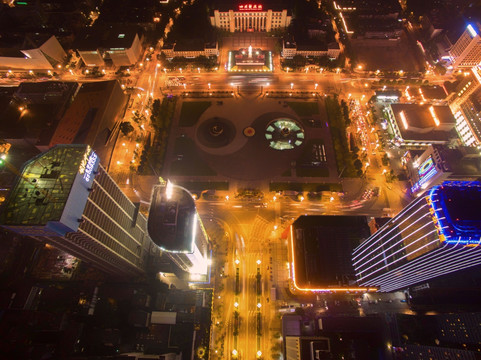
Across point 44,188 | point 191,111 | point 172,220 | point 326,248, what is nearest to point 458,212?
point 326,248

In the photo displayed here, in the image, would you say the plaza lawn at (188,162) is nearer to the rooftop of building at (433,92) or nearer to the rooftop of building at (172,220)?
the rooftop of building at (172,220)

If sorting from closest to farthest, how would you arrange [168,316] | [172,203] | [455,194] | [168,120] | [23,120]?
[455,194] < [172,203] < [168,316] < [23,120] < [168,120]

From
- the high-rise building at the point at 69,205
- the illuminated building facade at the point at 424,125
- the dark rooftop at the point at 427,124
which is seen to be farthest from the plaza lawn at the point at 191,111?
the dark rooftop at the point at 427,124

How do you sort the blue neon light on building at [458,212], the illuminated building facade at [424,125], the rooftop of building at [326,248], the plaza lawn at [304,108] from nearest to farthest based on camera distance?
1. the blue neon light on building at [458,212]
2. the rooftop of building at [326,248]
3. the illuminated building facade at [424,125]
4. the plaza lawn at [304,108]

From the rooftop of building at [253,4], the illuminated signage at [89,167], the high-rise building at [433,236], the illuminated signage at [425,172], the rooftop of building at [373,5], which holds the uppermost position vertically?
the rooftop of building at [373,5]

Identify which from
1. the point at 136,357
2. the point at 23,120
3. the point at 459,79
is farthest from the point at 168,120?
the point at 459,79

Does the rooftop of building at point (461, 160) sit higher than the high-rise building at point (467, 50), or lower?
lower

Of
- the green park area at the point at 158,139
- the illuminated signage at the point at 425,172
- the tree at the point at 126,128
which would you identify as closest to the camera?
the illuminated signage at the point at 425,172

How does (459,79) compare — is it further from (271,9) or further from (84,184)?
(84,184)

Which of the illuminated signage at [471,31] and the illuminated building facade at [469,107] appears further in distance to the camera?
the illuminated signage at [471,31]
